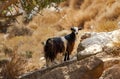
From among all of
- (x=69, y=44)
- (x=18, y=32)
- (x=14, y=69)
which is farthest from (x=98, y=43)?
(x=18, y=32)

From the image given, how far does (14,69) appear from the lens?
11656 mm

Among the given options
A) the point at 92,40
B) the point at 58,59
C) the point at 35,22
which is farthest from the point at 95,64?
the point at 35,22

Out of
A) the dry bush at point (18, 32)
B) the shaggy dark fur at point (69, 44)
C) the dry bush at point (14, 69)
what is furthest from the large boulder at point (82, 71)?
the dry bush at point (18, 32)

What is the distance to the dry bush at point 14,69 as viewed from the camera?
1149 cm

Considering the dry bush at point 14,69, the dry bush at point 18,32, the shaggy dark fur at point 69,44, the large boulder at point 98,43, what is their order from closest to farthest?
the large boulder at point 98,43
the dry bush at point 14,69
the shaggy dark fur at point 69,44
the dry bush at point 18,32

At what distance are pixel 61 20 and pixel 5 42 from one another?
4.99 meters

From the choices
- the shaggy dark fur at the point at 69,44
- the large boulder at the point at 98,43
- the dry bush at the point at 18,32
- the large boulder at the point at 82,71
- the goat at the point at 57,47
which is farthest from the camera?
the dry bush at the point at 18,32

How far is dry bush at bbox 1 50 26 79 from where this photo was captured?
11492 mm

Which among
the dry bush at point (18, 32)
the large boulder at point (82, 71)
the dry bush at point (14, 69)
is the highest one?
the large boulder at point (82, 71)

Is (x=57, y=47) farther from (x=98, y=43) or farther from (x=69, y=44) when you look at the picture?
(x=98, y=43)

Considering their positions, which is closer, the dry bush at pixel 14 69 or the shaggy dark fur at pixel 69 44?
the dry bush at pixel 14 69

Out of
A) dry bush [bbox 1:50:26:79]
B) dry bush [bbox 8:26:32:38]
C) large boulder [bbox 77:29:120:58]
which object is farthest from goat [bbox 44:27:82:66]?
dry bush [bbox 8:26:32:38]

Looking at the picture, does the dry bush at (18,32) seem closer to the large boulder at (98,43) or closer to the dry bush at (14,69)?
the dry bush at (14,69)

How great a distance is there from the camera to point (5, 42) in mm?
23922
